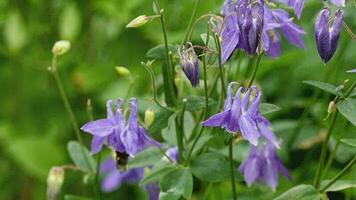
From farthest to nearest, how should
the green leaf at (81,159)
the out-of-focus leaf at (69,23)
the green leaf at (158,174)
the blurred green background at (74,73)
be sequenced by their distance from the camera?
the out-of-focus leaf at (69,23) < the blurred green background at (74,73) < the green leaf at (81,159) < the green leaf at (158,174)

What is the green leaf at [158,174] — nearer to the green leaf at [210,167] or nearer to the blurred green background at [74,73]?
the green leaf at [210,167]

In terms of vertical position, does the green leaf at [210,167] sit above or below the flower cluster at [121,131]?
below

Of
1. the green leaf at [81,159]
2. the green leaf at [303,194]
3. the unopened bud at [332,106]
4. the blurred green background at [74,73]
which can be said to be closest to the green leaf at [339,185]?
the green leaf at [303,194]

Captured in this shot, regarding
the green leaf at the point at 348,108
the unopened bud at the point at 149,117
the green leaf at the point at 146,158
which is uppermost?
the green leaf at the point at 348,108

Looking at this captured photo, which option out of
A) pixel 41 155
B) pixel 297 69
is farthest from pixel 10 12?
pixel 297 69

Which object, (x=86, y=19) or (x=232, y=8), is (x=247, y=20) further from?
(x=86, y=19)

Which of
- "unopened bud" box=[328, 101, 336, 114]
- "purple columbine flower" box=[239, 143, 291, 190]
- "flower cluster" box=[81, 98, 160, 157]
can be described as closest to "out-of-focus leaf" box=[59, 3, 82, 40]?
"purple columbine flower" box=[239, 143, 291, 190]

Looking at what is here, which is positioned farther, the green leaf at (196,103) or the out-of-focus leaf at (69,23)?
the out-of-focus leaf at (69,23)
